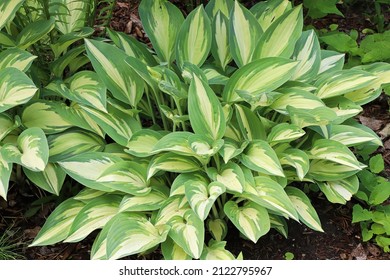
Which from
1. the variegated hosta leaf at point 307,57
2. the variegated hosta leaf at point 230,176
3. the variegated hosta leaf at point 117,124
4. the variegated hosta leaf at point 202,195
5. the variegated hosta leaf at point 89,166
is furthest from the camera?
the variegated hosta leaf at point 307,57

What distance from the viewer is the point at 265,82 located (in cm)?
207

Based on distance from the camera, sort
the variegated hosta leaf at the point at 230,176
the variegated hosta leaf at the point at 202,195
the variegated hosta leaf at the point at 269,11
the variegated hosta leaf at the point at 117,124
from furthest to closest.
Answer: the variegated hosta leaf at the point at 269,11, the variegated hosta leaf at the point at 117,124, the variegated hosta leaf at the point at 230,176, the variegated hosta leaf at the point at 202,195

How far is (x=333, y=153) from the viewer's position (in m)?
2.05

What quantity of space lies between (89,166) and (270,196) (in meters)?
0.68

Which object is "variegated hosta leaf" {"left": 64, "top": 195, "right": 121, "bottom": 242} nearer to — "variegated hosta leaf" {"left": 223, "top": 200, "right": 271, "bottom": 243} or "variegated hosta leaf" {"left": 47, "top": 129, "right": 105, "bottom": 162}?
"variegated hosta leaf" {"left": 47, "top": 129, "right": 105, "bottom": 162}

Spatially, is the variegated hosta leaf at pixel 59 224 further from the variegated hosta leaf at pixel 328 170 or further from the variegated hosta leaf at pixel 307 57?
the variegated hosta leaf at pixel 307 57

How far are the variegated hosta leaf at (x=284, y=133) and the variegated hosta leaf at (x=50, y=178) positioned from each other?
2.64 feet

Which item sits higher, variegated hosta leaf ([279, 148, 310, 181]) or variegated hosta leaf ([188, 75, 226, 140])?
variegated hosta leaf ([188, 75, 226, 140])

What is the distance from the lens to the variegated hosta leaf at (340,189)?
2105 mm

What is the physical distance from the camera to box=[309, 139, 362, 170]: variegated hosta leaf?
2020 millimetres

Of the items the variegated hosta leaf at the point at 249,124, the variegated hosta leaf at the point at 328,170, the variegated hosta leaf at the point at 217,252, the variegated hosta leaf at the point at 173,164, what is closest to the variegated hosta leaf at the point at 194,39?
the variegated hosta leaf at the point at 249,124

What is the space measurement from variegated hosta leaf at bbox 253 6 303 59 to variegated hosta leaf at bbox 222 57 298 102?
12 centimetres

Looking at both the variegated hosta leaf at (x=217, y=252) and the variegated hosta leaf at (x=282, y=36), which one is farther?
the variegated hosta leaf at (x=282, y=36)

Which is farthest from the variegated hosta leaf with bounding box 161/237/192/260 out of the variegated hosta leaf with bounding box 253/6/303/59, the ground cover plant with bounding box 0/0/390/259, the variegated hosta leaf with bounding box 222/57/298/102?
the variegated hosta leaf with bounding box 253/6/303/59
